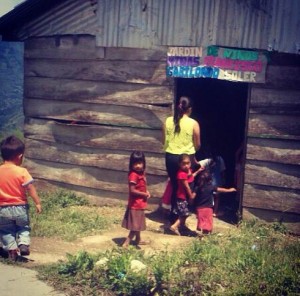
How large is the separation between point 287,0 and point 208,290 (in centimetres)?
428

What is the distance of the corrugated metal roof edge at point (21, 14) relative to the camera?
7.64 metres

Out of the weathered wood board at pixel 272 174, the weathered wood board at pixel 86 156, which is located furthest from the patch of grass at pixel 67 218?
the weathered wood board at pixel 272 174

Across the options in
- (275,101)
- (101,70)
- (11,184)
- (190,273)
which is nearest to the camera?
(190,273)

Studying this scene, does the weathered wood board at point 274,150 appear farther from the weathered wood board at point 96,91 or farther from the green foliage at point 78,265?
the green foliage at point 78,265

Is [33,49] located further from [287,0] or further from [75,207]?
[287,0]

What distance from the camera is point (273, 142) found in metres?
6.83

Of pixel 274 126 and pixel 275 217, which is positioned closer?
pixel 274 126

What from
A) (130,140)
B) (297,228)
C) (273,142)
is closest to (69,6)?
(130,140)

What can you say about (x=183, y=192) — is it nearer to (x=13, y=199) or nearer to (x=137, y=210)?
(x=137, y=210)

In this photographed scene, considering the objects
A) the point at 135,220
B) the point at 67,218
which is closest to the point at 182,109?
the point at 135,220

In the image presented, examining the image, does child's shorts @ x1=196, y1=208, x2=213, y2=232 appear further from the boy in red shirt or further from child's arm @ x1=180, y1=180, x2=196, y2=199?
the boy in red shirt

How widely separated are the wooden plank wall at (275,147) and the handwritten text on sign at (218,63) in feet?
0.61

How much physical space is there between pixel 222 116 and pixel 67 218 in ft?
15.6

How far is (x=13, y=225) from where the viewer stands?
5.36 m
